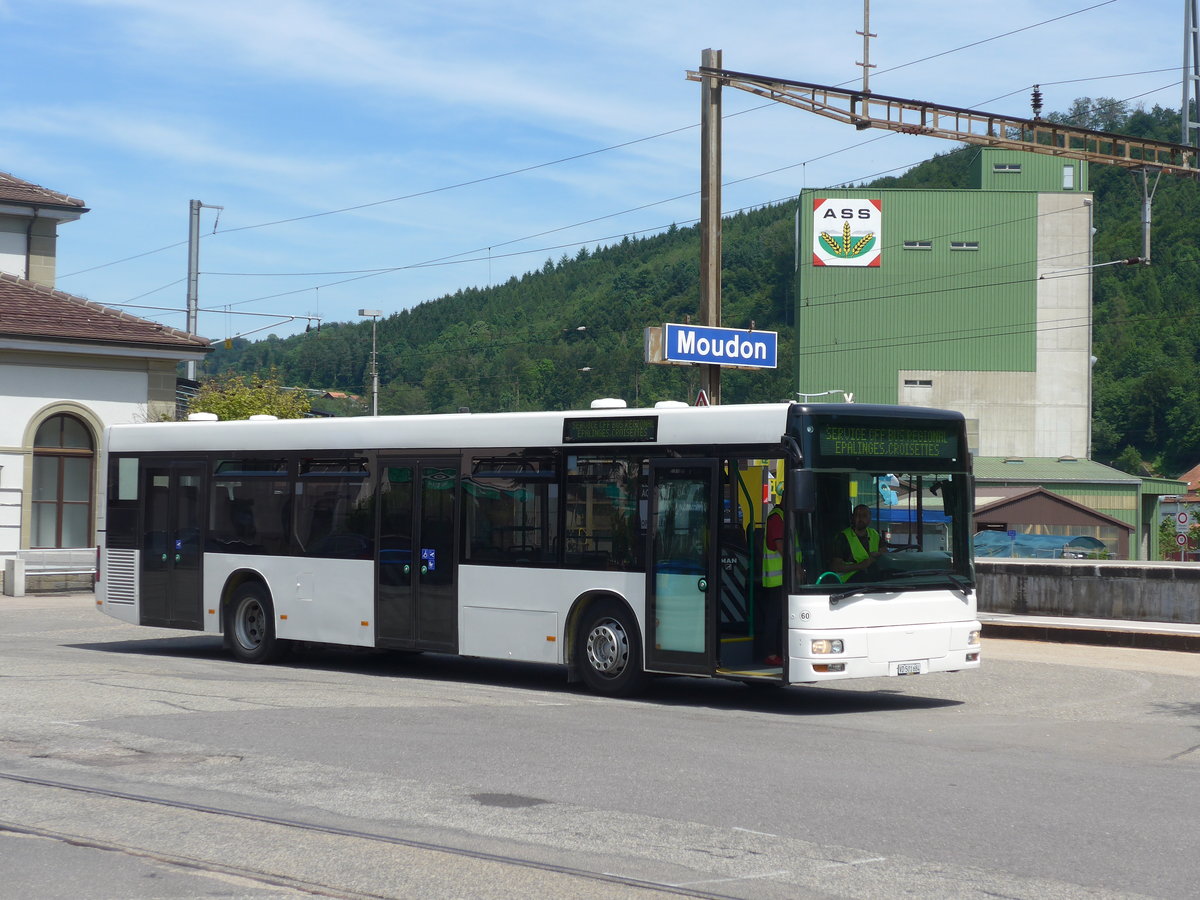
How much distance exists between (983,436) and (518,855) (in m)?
76.0

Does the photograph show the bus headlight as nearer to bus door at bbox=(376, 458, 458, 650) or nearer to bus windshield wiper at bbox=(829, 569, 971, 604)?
bus windshield wiper at bbox=(829, 569, 971, 604)

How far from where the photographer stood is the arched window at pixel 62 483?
33156 mm

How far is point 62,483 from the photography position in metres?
33.4

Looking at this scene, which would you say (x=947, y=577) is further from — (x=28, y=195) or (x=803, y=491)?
(x=28, y=195)

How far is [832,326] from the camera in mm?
78625


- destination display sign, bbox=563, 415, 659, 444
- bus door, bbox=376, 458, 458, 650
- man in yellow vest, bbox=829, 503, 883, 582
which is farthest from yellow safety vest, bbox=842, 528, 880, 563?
bus door, bbox=376, 458, 458, 650

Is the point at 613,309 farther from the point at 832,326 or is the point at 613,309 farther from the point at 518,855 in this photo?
the point at 518,855

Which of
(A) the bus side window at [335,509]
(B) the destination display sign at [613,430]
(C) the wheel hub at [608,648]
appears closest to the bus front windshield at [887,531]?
(B) the destination display sign at [613,430]

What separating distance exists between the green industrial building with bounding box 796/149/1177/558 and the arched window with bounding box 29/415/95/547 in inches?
1946

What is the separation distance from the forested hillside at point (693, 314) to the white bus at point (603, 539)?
8726 centimetres

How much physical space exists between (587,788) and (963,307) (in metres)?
73.7

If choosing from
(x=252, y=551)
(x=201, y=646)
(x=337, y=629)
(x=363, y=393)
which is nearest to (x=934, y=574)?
(x=337, y=629)

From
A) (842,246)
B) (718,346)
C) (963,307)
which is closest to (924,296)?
(963,307)

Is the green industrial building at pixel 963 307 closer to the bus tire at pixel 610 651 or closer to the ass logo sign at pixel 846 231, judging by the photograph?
the ass logo sign at pixel 846 231
